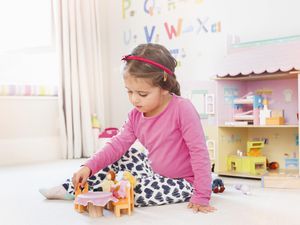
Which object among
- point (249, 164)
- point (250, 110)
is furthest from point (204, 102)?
point (249, 164)

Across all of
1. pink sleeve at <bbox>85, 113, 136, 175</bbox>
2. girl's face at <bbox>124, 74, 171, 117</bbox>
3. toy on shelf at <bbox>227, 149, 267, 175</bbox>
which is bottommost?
toy on shelf at <bbox>227, 149, 267, 175</bbox>

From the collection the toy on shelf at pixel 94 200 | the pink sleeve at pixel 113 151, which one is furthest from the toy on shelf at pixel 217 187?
the toy on shelf at pixel 94 200

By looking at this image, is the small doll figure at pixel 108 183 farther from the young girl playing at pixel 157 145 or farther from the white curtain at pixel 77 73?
the white curtain at pixel 77 73

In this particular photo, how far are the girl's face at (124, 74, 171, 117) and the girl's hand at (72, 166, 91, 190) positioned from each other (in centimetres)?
26

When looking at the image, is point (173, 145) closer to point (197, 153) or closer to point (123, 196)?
point (197, 153)

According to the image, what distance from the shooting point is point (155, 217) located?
125 cm

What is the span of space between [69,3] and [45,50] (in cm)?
38

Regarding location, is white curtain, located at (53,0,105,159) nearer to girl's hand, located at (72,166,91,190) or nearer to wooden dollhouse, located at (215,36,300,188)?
wooden dollhouse, located at (215,36,300,188)

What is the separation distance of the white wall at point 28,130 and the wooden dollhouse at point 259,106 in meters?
1.33

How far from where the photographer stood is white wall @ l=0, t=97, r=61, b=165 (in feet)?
9.00

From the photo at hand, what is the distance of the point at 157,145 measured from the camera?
143cm

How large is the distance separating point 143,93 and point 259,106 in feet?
3.32

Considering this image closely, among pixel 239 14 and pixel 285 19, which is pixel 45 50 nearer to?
pixel 239 14

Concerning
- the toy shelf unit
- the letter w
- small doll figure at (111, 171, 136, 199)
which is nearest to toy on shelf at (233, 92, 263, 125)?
the toy shelf unit
